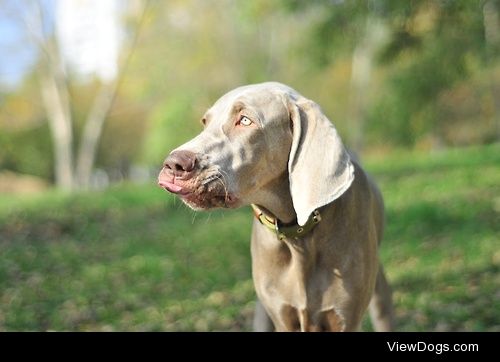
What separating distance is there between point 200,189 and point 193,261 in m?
5.43

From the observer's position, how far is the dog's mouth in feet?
8.80

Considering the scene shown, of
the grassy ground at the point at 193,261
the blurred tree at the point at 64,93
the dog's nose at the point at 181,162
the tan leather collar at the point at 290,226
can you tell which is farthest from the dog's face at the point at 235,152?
the blurred tree at the point at 64,93

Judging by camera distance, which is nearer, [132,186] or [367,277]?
[367,277]

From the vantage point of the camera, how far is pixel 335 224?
3242 mm

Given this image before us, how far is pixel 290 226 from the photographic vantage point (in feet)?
10.4

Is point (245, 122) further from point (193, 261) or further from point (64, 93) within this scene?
point (64, 93)

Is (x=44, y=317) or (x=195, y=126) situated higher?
(x=44, y=317)

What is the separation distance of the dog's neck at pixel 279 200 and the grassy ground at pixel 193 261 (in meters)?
2.37

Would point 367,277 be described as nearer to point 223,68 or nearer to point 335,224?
point 335,224

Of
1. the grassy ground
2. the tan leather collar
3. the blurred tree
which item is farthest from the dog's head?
the blurred tree

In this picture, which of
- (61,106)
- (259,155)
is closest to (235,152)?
(259,155)
